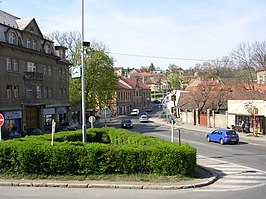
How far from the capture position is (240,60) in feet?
201

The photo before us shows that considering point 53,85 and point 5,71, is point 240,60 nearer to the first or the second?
point 53,85

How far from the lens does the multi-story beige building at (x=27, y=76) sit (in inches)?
1620

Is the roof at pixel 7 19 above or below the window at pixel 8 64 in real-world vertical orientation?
above

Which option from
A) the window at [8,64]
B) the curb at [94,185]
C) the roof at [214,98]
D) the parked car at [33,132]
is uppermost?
the window at [8,64]

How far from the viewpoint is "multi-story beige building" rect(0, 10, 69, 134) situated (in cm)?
4116

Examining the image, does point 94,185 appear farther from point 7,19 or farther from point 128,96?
point 128,96

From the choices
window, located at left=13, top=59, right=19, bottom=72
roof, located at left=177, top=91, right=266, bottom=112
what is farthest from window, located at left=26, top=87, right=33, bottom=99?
roof, located at left=177, top=91, right=266, bottom=112

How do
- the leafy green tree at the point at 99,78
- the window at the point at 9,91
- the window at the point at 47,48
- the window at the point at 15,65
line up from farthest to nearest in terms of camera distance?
the leafy green tree at the point at 99,78 < the window at the point at 47,48 < the window at the point at 15,65 < the window at the point at 9,91

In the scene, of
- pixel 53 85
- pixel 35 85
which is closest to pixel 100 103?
pixel 53 85

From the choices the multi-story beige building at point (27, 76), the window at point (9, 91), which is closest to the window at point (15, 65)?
the multi-story beige building at point (27, 76)

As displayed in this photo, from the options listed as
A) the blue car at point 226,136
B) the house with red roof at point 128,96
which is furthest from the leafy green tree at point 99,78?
the blue car at point 226,136

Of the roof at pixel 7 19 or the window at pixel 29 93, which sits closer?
the roof at pixel 7 19

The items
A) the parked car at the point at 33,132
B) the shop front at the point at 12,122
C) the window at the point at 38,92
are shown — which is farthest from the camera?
the window at the point at 38,92

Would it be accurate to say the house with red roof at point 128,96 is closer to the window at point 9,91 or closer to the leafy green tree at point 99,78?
the leafy green tree at point 99,78
